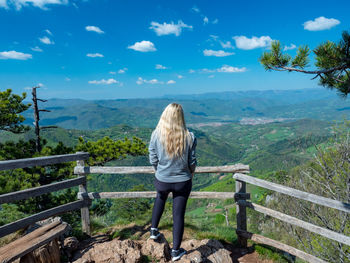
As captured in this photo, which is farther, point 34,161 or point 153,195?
point 153,195

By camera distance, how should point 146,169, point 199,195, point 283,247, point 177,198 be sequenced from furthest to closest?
point 199,195
point 146,169
point 283,247
point 177,198

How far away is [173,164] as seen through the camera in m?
2.88

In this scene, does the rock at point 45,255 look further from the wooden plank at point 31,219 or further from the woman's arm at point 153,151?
the woman's arm at point 153,151

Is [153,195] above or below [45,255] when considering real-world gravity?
above

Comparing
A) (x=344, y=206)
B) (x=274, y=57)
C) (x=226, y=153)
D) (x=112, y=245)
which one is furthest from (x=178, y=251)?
(x=226, y=153)

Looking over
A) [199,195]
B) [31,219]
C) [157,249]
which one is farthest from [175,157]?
[31,219]

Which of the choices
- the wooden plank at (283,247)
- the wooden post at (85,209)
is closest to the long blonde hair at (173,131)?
the wooden plank at (283,247)

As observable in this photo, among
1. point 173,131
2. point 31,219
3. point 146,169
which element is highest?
point 173,131

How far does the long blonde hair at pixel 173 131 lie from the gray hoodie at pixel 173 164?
0.24 ft

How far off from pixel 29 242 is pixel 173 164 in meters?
2.00

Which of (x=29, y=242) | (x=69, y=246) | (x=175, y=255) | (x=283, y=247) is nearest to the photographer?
(x=29, y=242)

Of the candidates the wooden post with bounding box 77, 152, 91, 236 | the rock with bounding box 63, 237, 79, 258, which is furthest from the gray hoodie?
the wooden post with bounding box 77, 152, 91, 236

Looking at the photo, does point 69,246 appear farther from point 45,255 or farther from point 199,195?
point 199,195

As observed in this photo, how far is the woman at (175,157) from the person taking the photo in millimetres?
2822
